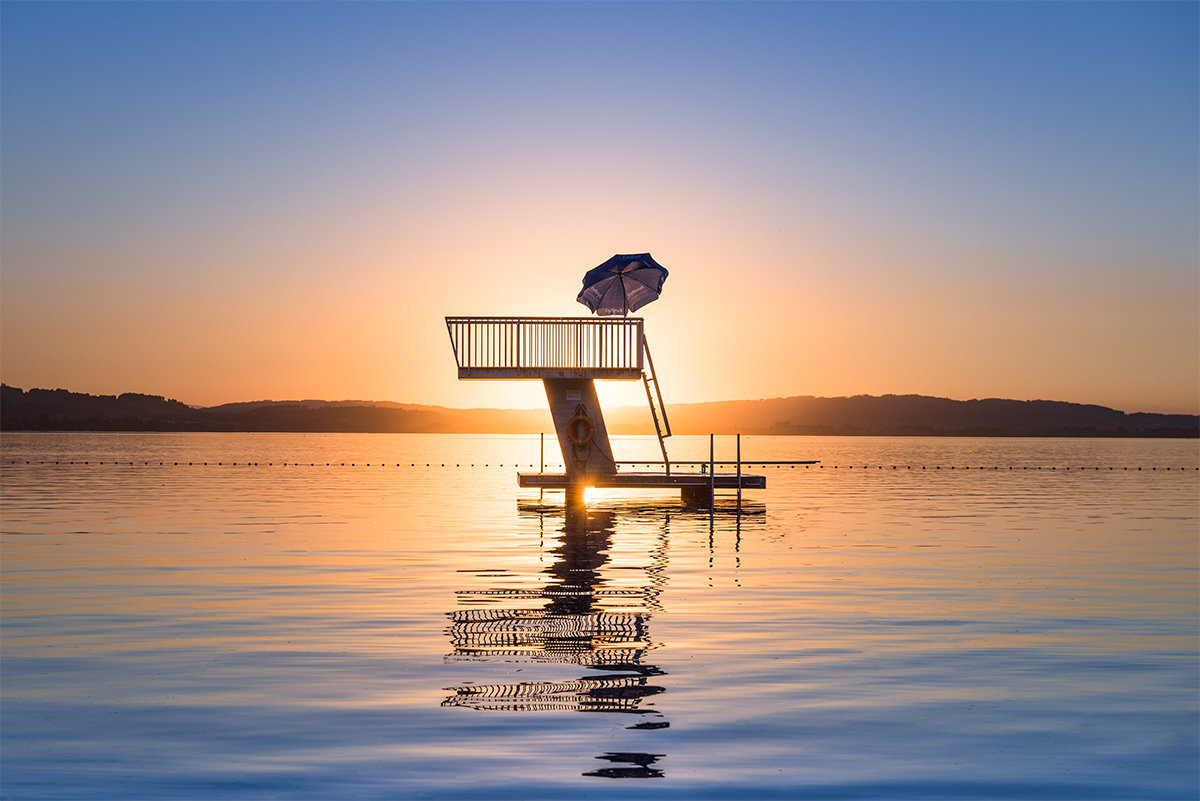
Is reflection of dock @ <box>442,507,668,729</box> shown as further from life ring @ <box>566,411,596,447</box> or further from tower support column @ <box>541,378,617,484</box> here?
life ring @ <box>566,411,596,447</box>

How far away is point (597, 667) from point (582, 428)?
87.6ft

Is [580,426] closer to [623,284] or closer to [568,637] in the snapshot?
[623,284]

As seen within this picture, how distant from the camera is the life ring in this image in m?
39.6

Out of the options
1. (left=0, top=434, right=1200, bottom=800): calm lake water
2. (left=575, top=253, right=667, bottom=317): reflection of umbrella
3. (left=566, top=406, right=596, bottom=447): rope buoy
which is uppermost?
(left=575, top=253, right=667, bottom=317): reflection of umbrella

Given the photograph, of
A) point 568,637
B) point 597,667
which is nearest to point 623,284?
point 568,637

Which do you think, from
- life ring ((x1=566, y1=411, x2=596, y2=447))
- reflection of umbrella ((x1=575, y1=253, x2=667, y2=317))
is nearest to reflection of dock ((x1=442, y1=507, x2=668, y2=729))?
life ring ((x1=566, y1=411, x2=596, y2=447))

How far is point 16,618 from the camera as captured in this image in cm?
1772

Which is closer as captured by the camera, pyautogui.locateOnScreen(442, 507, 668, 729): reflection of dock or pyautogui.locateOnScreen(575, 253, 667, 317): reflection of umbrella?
pyautogui.locateOnScreen(442, 507, 668, 729): reflection of dock

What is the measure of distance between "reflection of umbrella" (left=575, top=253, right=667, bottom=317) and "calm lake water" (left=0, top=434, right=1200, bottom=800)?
380 inches

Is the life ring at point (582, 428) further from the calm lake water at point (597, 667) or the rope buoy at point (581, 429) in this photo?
the calm lake water at point (597, 667)

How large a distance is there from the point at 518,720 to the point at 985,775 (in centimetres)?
445

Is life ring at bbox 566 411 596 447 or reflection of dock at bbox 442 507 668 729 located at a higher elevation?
life ring at bbox 566 411 596 447

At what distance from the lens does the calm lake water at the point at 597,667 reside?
944cm

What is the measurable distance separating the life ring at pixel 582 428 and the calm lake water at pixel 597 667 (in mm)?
7734
